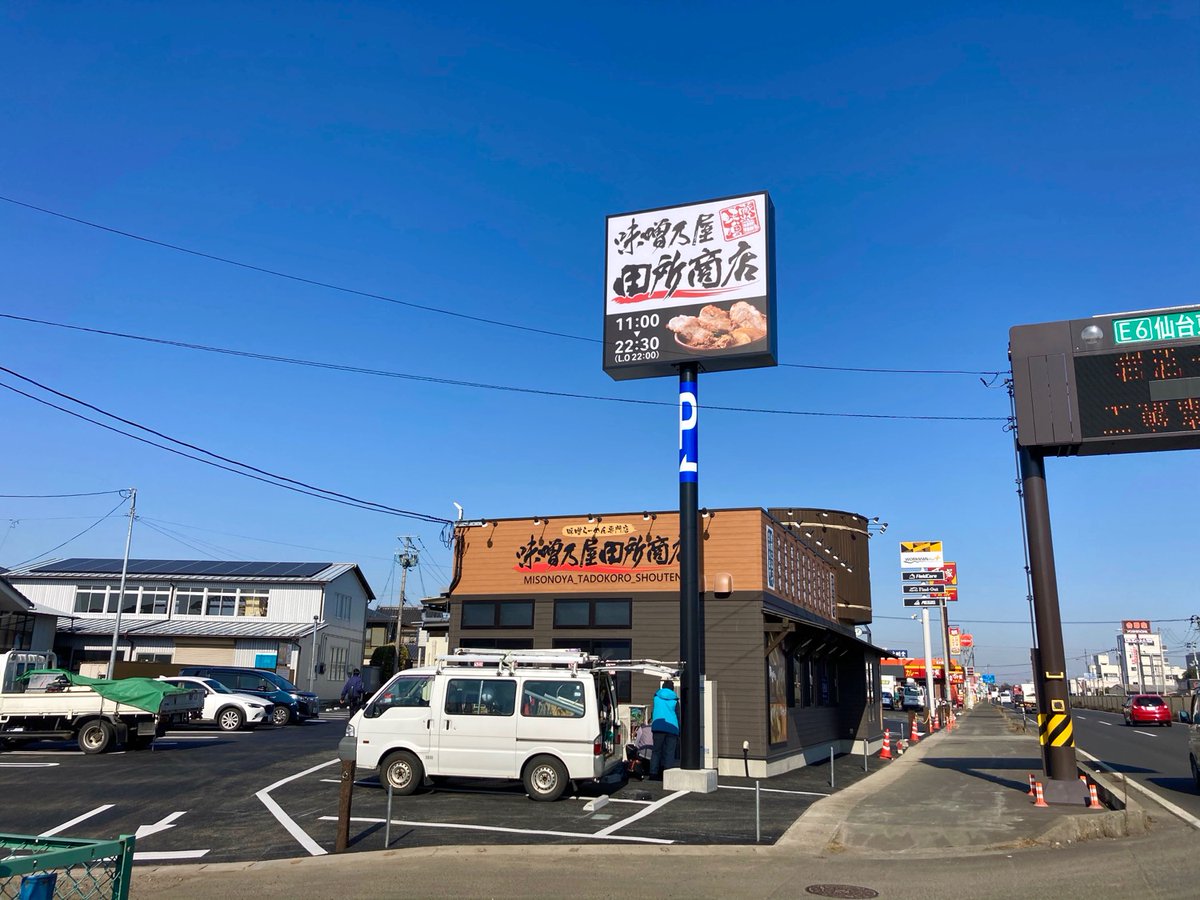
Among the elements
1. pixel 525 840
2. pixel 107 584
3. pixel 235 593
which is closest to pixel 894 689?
pixel 235 593

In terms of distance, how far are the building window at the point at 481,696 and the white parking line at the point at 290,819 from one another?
118 inches

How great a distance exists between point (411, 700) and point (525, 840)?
4.50m

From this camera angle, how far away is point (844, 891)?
9211 mm

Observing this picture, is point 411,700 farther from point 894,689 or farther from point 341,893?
point 894,689

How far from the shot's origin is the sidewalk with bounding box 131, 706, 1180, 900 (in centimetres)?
910

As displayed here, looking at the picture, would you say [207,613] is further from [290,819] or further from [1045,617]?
[1045,617]

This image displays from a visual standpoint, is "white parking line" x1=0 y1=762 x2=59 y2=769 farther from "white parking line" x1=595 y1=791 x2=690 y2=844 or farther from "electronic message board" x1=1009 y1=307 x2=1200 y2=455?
"electronic message board" x1=1009 y1=307 x2=1200 y2=455

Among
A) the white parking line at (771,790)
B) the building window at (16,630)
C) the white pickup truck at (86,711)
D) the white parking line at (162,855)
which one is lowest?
the white parking line at (771,790)

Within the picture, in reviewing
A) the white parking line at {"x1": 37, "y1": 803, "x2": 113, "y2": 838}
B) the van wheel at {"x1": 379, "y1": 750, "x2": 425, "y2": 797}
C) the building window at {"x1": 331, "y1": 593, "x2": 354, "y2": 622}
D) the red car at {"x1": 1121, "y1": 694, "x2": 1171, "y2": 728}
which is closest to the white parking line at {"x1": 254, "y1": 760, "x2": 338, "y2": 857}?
the van wheel at {"x1": 379, "y1": 750, "x2": 425, "y2": 797}

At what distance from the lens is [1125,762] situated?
2411cm

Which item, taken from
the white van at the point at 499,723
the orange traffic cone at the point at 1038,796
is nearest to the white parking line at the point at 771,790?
the white van at the point at 499,723

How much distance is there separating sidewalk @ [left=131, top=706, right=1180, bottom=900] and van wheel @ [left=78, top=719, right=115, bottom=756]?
1250cm

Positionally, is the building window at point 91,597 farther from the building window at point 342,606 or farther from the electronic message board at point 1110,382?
the electronic message board at point 1110,382

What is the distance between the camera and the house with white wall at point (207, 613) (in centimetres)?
4553
